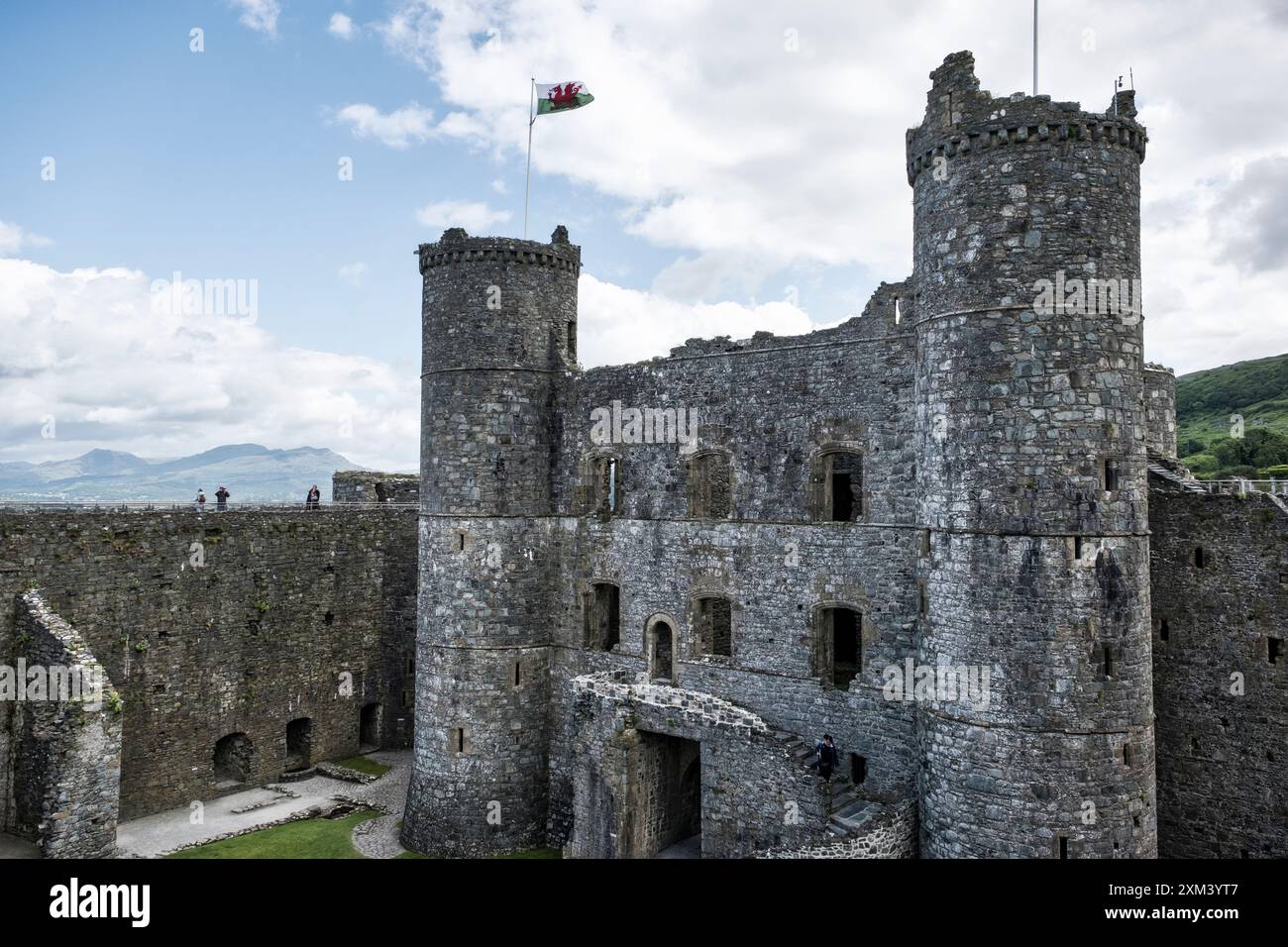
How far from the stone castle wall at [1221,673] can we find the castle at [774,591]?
0.18ft

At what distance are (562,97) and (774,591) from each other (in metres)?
13.0

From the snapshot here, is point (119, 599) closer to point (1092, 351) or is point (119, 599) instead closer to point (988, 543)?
point (988, 543)

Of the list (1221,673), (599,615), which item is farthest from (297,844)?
(1221,673)

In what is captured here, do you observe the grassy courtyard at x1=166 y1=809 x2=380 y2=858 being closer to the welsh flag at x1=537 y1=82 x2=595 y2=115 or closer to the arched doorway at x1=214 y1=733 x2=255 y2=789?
the arched doorway at x1=214 y1=733 x2=255 y2=789

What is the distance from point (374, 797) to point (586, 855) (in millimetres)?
7804

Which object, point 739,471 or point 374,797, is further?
point 374,797

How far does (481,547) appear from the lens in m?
21.7

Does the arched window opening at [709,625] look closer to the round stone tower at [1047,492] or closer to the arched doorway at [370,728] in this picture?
the round stone tower at [1047,492]

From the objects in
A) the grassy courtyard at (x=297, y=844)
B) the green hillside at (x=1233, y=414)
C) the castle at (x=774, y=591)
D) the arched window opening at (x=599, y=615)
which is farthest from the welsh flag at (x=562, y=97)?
the green hillside at (x=1233, y=414)

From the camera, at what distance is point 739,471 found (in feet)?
65.1

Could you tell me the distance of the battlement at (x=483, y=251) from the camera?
21469 mm

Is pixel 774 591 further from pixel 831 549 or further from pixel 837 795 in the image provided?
pixel 837 795

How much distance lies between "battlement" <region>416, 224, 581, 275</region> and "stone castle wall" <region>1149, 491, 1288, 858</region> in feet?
46.4
